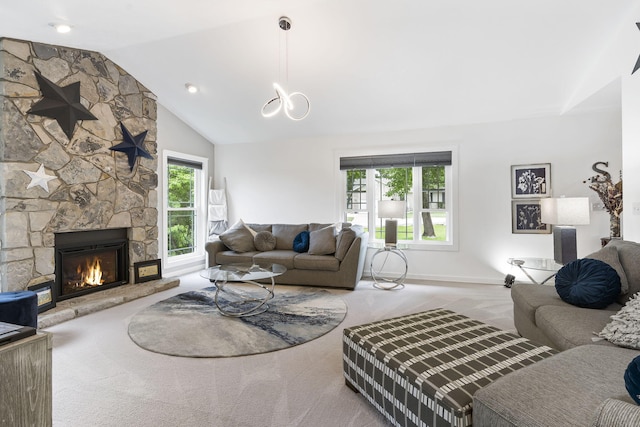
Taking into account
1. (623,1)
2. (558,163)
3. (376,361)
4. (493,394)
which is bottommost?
(376,361)

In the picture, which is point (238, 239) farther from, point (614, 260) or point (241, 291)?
point (614, 260)

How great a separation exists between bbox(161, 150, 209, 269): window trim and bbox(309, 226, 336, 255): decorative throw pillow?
7.45 ft

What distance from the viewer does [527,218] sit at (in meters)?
4.51

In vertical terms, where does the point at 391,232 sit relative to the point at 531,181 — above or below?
below

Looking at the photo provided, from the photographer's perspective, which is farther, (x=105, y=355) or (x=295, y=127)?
(x=295, y=127)

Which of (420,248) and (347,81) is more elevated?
(347,81)

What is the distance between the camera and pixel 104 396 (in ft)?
6.47

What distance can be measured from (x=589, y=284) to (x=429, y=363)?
1418mm

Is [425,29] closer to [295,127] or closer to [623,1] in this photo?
[623,1]

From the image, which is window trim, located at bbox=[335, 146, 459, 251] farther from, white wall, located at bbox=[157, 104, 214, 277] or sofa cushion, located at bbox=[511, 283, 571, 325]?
white wall, located at bbox=[157, 104, 214, 277]

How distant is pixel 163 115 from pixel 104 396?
168 inches

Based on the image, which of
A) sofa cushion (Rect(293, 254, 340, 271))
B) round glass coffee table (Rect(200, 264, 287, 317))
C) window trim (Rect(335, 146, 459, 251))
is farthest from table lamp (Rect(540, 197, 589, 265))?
round glass coffee table (Rect(200, 264, 287, 317))

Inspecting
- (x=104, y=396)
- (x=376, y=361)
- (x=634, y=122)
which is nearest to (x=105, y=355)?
(x=104, y=396)

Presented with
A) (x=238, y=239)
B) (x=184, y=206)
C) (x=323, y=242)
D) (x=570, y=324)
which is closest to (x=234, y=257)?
(x=238, y=239)
